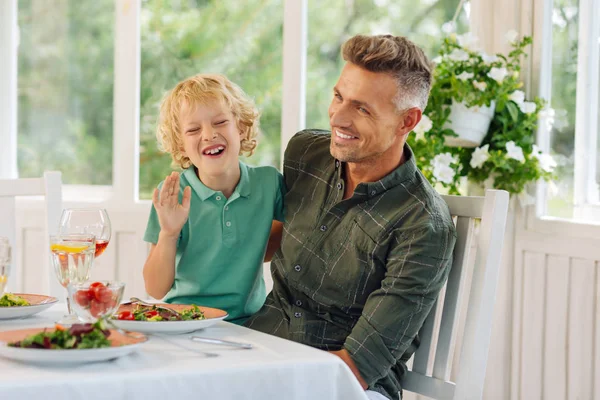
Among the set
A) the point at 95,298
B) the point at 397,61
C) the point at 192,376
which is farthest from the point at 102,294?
the point at 397,61

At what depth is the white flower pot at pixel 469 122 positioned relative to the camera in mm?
2734

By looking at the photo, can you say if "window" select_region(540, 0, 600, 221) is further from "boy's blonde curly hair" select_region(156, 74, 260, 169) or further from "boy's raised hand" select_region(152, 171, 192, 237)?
"boy's raised hand" select_region(152, 171, 192, 237)

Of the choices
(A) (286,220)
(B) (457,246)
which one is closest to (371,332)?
(B) (457,246)

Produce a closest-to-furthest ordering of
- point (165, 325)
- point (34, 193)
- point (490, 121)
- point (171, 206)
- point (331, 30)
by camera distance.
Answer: point (165, 325) < point (171, 206) < point (34, 193) < point (490, 121) < point (331, 30)

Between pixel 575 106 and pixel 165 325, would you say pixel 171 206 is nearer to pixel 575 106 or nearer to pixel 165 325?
pixel 165 325

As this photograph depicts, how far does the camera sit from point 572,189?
277 centimetres

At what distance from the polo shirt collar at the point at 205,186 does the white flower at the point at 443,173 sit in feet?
3.01

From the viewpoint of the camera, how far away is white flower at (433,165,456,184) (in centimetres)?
278

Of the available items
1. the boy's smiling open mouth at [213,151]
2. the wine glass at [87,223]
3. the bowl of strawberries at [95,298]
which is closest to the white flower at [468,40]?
the boy's smiling open mouth at [213,151]

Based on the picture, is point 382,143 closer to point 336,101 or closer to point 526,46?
point 336,101

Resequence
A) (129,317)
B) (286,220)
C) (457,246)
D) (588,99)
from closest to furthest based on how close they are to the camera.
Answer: (129,317)
(457,246)
(286,220)
(588,99)

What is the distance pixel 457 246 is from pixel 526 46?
1277mm

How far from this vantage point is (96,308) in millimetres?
1317

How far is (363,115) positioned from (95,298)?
2.58ft
